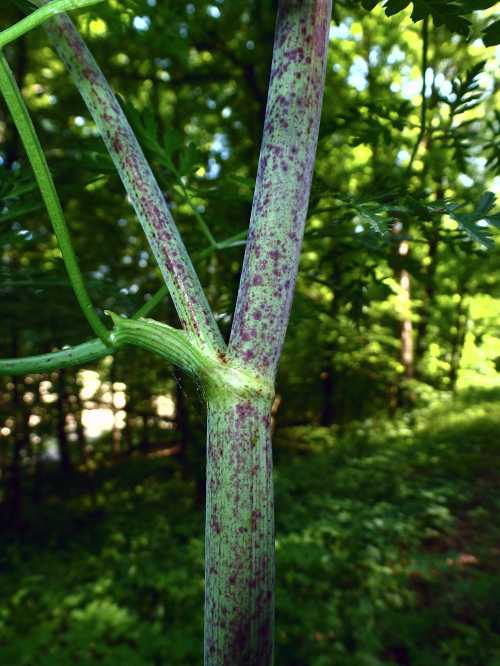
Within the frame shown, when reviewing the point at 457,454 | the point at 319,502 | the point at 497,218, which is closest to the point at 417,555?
the point at 319,502

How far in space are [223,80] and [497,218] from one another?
21.9 feet

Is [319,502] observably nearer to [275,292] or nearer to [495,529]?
[495,529]

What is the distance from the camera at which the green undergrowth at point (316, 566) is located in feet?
13.7

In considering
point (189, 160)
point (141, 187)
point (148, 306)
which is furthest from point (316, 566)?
point (141, 187)

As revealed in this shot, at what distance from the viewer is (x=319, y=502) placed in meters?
A: 7.25

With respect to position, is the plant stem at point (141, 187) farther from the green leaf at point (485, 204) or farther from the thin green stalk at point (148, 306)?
the green leaf at point (485, 204)

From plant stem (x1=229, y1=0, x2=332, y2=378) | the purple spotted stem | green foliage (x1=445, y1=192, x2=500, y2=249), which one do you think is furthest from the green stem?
green foliage (x1=445, y1=192, x2=500, y2=249)

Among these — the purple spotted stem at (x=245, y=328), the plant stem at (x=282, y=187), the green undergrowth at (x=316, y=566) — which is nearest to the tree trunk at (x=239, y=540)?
the purple spotted stem at (x=245, y=328)

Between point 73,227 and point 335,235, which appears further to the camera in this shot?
point 73,227

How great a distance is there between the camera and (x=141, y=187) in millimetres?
892

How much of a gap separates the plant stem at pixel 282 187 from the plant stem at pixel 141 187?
3.2 inches

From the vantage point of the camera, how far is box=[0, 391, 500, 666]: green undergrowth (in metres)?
4.18

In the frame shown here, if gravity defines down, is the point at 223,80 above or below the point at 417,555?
above

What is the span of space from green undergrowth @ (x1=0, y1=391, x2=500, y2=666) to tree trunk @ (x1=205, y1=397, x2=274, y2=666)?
373 cm
